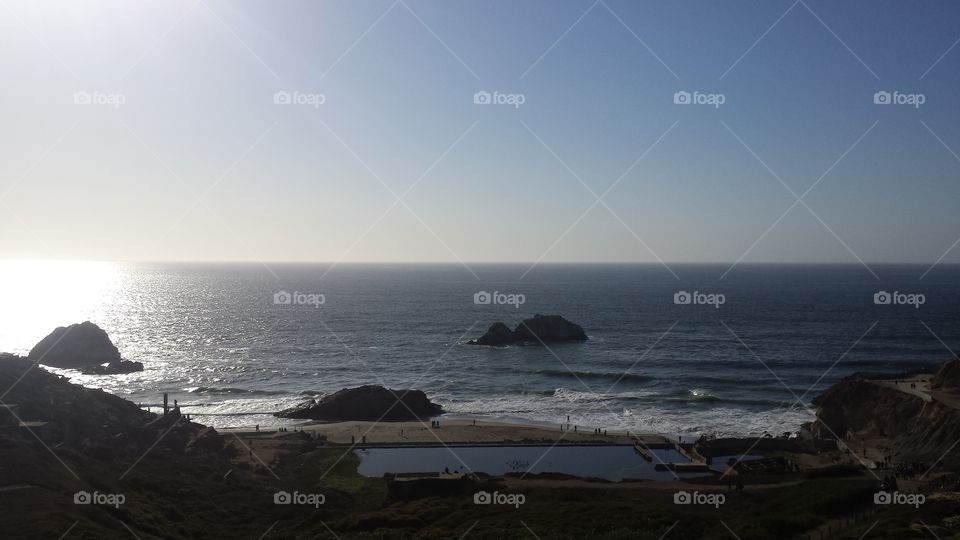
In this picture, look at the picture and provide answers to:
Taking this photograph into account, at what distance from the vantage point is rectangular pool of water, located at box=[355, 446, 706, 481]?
3684cm

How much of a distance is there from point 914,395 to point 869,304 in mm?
111468

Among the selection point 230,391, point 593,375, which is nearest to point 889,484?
point 593,375

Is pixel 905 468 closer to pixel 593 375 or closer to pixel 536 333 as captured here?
pixel 593 375

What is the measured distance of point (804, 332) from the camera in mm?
99375

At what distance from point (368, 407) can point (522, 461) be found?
1901cm

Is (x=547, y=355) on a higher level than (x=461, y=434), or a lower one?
higher

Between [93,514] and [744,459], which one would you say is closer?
[93,514]

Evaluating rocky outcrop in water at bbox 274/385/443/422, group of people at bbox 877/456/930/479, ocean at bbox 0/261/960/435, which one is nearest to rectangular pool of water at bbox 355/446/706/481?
ocean at bbox 0/261/960/435

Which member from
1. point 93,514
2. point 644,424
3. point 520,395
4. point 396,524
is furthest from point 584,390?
point 93,514

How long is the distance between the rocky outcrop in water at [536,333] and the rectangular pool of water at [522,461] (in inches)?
2045

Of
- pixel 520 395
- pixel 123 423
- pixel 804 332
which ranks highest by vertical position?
pixel 804 332

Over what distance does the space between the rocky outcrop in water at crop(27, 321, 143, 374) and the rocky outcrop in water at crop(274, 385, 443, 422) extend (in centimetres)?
3593

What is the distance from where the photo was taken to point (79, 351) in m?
82.1

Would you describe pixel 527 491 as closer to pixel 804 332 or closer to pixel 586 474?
pixel 586 474
